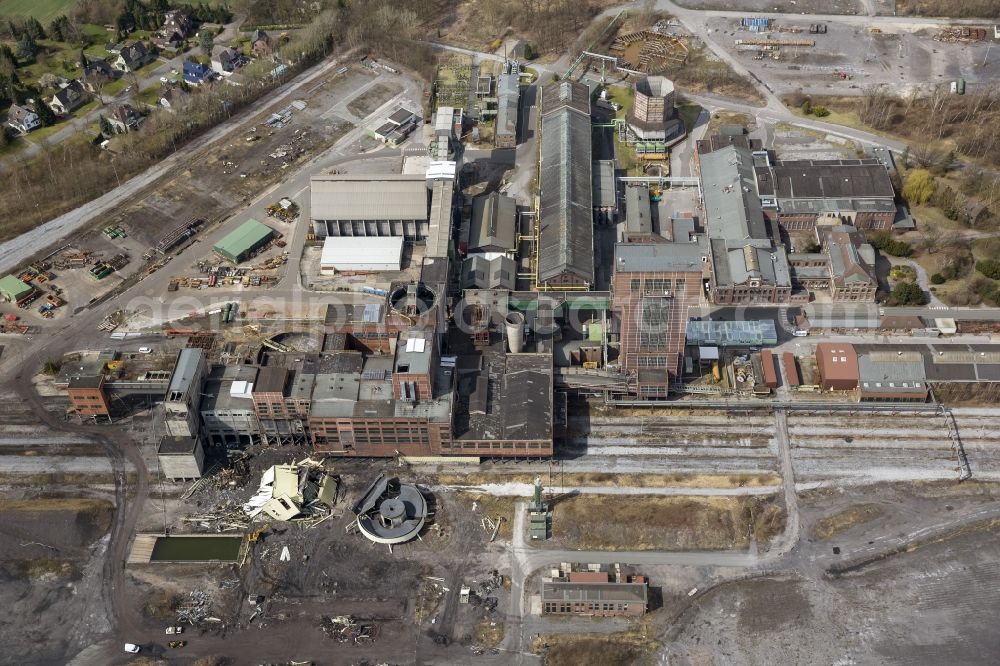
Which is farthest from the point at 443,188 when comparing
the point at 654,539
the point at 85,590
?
the point at 85,590

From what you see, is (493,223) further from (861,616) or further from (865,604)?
(861,616)

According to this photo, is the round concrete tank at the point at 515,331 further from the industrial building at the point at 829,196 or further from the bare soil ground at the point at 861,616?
the industrial building at the point at 829,196

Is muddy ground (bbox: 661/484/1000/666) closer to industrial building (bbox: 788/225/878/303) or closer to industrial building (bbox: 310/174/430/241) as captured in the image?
industrial building (bbox: 788/225/878/303)

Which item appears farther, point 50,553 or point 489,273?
point 489,273

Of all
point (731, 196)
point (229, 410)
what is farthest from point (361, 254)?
point (731, 196)

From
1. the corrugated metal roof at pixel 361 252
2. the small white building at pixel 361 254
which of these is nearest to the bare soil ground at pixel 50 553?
the small white building at pixel 361 254

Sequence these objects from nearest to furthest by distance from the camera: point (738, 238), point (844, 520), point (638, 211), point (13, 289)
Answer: point (844, 520), point (13, 289), point (738, 238), point (638, 211)

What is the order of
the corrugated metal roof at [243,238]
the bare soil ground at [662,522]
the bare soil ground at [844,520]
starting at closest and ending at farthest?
the bare soil ground at [662,522] < the bare soil ground at [844,520] < the corrugated metal roof at [243,238]
